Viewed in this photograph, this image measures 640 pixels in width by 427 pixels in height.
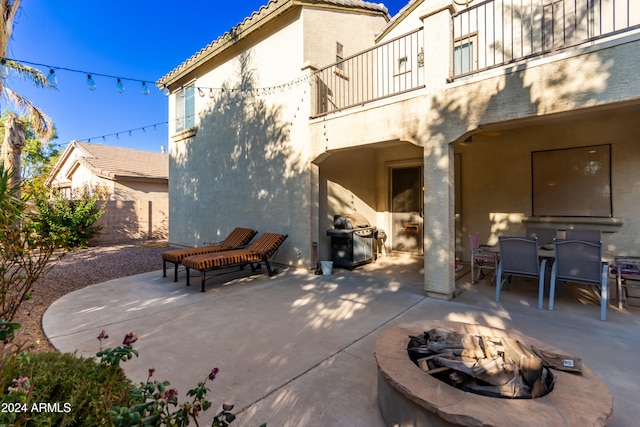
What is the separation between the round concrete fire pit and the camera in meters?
1.68

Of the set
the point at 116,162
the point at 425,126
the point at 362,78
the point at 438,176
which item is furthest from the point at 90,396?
the point at 116,162

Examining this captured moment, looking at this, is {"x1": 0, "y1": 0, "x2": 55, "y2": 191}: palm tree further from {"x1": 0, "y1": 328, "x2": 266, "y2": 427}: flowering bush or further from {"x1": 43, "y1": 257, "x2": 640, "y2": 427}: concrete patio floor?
{"x1": 0, "y1": 328, "x2": 266, "y2": 427}: flowering bush

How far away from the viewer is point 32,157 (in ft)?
73.8

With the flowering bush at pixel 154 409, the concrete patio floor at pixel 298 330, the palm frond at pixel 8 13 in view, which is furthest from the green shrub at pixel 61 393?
the palm frond at pixel 8 13

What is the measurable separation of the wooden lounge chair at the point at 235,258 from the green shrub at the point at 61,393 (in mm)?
3905

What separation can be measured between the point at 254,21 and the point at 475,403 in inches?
355

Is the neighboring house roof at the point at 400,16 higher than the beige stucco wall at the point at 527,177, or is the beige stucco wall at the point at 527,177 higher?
the neighboring house roof at the point at 400,16

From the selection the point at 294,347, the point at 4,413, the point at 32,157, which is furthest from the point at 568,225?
the point at 32,157

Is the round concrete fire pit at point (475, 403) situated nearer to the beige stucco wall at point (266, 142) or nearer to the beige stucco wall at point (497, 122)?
the beige stucco wall at point (497, 122)

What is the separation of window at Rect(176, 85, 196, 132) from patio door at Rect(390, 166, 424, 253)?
291 inches

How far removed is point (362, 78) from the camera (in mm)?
8250

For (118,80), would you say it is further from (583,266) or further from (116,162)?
(116,162)

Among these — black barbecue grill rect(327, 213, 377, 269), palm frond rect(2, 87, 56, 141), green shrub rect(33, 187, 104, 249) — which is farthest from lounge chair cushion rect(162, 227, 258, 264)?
palm frond rect(2, 87, 56, 141)

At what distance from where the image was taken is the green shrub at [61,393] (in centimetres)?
127
